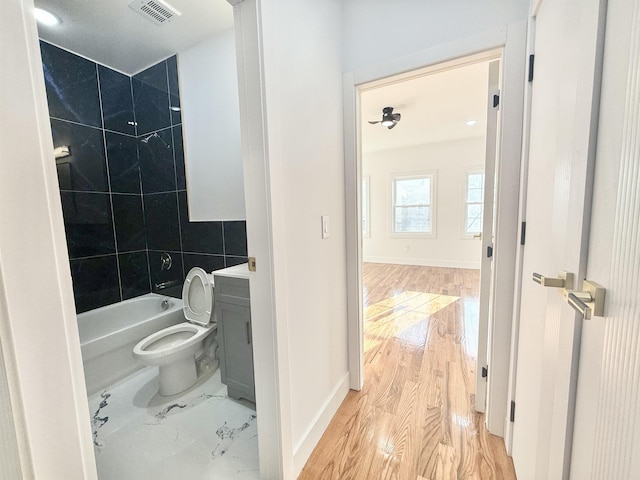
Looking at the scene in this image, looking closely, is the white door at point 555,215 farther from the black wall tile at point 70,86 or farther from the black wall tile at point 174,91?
the black wall tile at point 70,86

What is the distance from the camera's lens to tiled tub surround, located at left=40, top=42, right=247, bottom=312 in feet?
7.16

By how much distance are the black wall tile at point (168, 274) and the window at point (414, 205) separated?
15.8ft

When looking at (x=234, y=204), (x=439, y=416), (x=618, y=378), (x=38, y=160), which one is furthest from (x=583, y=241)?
(x=234, y=204)

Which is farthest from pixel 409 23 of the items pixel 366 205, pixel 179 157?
pixel 366 205

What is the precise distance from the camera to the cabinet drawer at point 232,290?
5.24ft

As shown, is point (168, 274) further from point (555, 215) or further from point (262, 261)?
point (555, 215)

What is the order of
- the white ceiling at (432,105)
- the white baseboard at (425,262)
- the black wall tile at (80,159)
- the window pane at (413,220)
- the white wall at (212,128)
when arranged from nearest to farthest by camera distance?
1. the white wall at (212,128)
2. the black wall tile at (80,159)
3. the white ceiling at (432,105)
4. the white baseboard at (425,262)
5. the window pane at (413,220)

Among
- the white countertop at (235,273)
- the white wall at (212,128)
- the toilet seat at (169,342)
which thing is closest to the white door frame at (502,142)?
the white wall at (212,128)

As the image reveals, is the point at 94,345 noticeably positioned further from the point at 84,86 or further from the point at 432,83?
the point at 432,83

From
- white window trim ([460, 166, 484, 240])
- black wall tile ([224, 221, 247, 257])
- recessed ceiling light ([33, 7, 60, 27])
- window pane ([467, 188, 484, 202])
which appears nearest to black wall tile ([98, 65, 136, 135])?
recessed ceiling light ([33, 7, 60, 27])

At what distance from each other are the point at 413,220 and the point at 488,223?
14.8 ft

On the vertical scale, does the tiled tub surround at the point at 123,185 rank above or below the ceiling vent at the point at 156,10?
below

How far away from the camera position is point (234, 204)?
6.91 ft

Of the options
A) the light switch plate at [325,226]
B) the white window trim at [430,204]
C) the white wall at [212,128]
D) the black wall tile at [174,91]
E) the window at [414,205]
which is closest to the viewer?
the light switch plate at [325,226]
